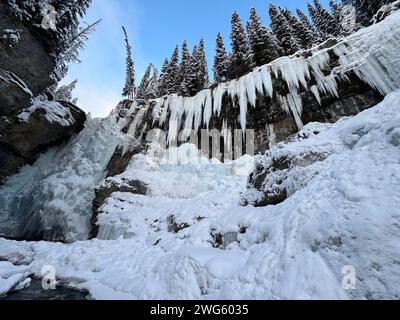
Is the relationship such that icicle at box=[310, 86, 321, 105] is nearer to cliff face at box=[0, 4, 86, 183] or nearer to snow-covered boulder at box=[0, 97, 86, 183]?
cliff face at box=[0, 4, 86, 183]

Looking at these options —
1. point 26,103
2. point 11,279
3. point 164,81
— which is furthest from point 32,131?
point 164,81

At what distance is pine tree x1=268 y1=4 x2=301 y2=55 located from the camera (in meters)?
25.1

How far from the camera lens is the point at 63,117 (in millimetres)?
19234

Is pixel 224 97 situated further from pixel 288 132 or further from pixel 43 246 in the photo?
pixel 43 246

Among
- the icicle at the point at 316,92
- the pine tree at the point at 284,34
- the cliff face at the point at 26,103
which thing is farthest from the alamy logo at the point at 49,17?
the pine tree at the point at 284,34

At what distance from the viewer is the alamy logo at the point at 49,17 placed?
14594mm

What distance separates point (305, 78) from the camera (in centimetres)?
1562

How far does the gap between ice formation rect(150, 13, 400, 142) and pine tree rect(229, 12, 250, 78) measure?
7.26 meters

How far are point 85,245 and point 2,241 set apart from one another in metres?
5.88

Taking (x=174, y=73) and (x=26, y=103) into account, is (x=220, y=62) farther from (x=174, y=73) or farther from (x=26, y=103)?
(x=26, y=103)

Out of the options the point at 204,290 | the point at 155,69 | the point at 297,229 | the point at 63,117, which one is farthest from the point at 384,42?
the point at 155,69

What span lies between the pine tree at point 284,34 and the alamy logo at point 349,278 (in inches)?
1003

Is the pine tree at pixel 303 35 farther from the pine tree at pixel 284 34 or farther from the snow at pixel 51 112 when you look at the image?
the snow at pixel 51 112

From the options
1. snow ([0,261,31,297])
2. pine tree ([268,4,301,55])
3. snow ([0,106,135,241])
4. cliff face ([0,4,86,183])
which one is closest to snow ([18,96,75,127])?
cliff face ([0,4,86,183])
